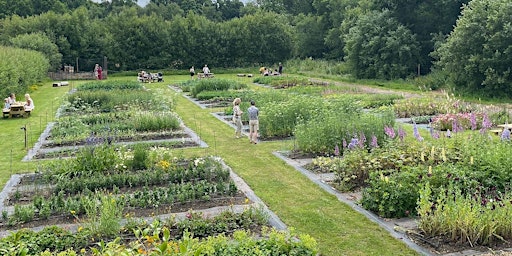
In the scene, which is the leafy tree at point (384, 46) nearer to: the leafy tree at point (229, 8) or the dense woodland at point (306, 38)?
the dense woodland at point (306, 38)

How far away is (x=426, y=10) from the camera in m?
31.7

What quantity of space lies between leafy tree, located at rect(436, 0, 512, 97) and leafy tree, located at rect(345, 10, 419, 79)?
24.0 ft

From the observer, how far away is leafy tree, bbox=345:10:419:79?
30.6 metres

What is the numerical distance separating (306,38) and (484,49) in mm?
30662

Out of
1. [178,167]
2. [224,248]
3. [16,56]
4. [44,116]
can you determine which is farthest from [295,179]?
[16,56]

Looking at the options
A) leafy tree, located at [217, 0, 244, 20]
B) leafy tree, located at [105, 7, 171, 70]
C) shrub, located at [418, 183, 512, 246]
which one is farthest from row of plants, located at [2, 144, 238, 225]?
leafy tree, located at [217, 0, 244, 20]

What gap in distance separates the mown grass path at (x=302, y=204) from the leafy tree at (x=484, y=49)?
1333 cm

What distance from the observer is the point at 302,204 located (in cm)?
782

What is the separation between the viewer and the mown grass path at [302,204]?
6.17 m

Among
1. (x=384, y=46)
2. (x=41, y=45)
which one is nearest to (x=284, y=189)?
(x=384, y=46)

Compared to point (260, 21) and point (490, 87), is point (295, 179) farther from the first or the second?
point (260, 21)

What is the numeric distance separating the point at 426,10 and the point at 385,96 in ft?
45.2

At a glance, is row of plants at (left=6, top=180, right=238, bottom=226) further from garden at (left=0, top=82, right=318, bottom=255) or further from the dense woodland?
the dense woodland

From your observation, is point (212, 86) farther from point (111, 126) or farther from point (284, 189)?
point (284, 189)
